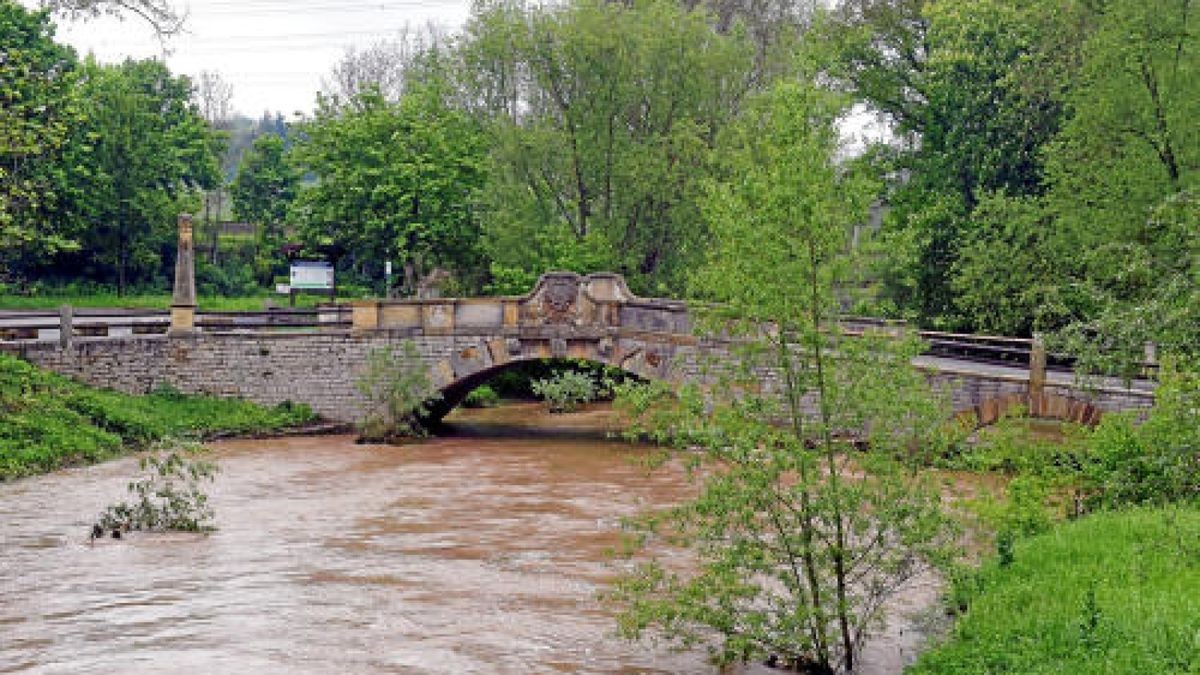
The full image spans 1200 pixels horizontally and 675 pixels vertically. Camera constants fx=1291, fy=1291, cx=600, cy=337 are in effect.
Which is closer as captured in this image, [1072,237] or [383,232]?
[1072,237]

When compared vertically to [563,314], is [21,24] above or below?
above

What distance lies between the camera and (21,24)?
45.8 metres

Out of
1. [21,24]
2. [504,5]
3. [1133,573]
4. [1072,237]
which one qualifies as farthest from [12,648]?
[21,24]

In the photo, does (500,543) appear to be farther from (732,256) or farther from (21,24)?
(21,24)

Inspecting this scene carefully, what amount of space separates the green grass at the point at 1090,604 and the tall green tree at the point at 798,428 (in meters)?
0.84

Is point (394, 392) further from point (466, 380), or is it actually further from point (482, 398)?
point (482, 398)

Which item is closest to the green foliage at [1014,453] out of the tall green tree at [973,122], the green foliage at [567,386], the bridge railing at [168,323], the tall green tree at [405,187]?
the tall green tree at [973,122]

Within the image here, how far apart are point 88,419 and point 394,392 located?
6920 millimetres

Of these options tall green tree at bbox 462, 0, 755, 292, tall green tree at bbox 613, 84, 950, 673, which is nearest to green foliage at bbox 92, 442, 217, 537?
tall green tree at bbox 613, 84, 950, 673

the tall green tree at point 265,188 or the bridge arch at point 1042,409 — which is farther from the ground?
the tall green tree at point 265,188

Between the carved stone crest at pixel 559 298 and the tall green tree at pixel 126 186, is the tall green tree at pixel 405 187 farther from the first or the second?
the carved stone crest at pixel 559 298

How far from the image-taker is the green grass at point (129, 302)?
146ft

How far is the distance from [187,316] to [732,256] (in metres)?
22.5

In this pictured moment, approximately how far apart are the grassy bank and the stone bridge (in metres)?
0.55
